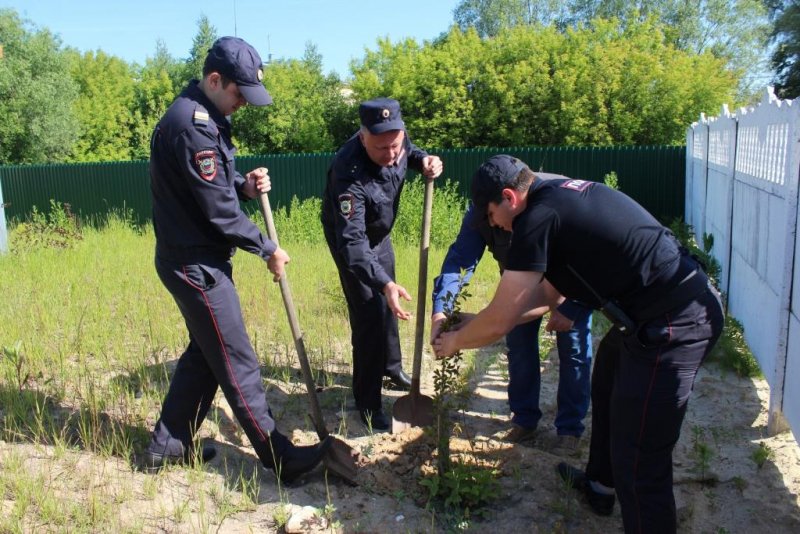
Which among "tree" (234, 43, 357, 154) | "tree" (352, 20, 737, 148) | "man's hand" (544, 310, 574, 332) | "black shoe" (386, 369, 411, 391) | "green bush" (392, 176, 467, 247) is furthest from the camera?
"tree" (234, 43, 357, 154)

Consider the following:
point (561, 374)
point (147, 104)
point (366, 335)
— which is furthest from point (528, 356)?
point (147, 104)

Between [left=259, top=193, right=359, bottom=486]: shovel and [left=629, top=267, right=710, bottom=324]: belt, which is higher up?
[left=629, top=267, right=710, bottom=324]: belt

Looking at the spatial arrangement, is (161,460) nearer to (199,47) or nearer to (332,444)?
(332,444)

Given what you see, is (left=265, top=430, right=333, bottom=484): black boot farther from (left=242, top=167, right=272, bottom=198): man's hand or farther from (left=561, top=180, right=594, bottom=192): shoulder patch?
(left=561, top=180, right=594, bottom=192): shoulder patch

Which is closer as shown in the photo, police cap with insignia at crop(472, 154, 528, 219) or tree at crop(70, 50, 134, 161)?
police cap with insignia at crop(472, 154, 528, 219)

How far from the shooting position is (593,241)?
2.38 meters

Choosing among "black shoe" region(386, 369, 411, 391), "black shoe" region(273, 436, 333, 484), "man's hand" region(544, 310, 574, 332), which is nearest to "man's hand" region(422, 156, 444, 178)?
"man's hand" region(544, 310, 574, 332)

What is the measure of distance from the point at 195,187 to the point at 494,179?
1.30 metres

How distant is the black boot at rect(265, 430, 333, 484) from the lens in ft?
10.5

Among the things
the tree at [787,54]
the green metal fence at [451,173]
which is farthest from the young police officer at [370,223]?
the tree at [787,54]

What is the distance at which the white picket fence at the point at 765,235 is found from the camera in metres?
3.58

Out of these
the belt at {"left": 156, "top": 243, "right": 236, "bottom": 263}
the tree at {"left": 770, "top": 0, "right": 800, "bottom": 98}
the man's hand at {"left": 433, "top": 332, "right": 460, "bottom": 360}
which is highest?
the tree at {"left": 770, "top": 0, "right": 800, "bottom": 98}

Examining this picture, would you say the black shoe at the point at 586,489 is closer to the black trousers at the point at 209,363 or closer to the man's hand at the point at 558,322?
the man's hand at the point at 558,322

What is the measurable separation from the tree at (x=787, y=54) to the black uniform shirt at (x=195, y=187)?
3033cm
